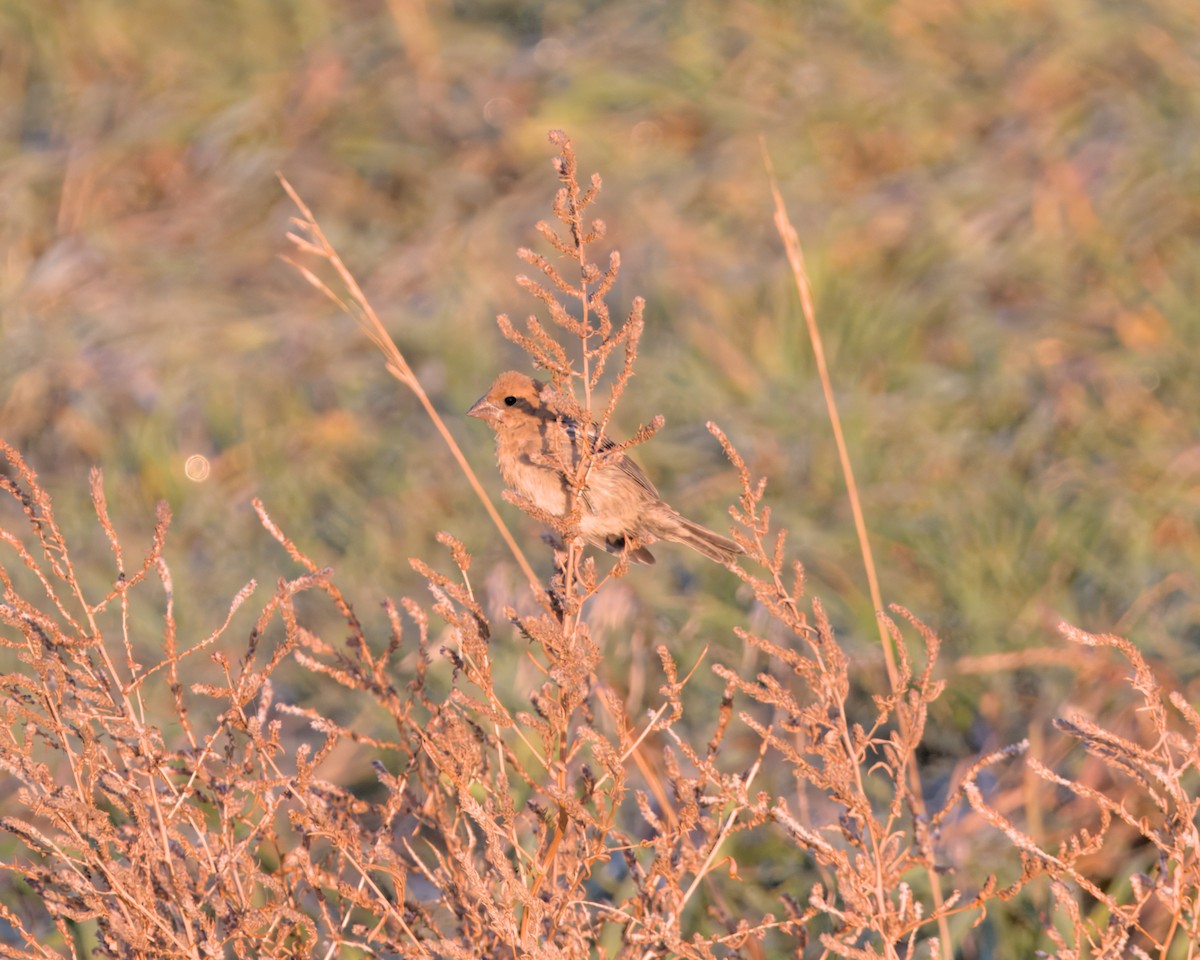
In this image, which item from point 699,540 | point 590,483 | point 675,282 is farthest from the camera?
point 675,282

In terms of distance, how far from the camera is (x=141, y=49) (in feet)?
28.7

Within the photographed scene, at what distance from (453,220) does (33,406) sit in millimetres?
2175

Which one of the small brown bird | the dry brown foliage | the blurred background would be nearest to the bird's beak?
the small brown bird

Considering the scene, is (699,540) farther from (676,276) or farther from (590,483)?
(676,276)

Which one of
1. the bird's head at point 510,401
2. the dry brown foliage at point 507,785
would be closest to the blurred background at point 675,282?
the bird's head at point 510,401

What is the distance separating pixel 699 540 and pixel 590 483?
0.37m

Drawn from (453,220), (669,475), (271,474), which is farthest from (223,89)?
(669,475)

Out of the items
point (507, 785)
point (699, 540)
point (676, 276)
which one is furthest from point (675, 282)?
point (507, 785)

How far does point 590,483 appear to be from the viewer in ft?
13.6

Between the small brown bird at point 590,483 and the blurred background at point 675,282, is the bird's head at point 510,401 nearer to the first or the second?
the small brown bird at point 590,483

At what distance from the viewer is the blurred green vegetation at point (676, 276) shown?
5539mm

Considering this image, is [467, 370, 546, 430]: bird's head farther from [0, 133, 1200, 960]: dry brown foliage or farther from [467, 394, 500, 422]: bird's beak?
[0, 133, 1200, 960]: dry brown foliage

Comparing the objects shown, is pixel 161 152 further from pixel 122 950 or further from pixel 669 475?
pixel 122 950

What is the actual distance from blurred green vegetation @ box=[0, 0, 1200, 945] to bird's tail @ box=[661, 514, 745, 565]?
721 mm
